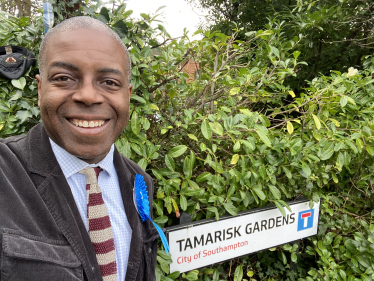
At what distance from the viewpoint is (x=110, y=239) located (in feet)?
3.26

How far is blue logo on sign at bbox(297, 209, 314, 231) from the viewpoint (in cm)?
207

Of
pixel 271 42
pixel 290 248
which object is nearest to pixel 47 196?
pixel 290 248

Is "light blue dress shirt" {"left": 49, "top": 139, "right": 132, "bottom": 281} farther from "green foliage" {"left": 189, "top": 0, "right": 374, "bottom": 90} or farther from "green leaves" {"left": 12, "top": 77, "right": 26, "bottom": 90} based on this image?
"green foliage" {"left": 189, "top": 0, "right": 374, "bottom": 90}

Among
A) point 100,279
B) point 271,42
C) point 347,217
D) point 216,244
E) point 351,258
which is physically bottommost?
point 351,258

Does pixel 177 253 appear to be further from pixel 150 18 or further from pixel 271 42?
pixel 271 42

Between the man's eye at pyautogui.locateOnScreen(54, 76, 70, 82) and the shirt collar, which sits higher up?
the man's eye at pyautogui.locateOnScreen(54, 76, 70, 82)

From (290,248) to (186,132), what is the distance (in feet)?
4.05

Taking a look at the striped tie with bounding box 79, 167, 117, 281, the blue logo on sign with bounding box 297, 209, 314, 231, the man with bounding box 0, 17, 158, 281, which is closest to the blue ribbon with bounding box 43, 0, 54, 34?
the man with bounding box 0, 17, 158, 281

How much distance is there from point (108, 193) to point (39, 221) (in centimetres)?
31

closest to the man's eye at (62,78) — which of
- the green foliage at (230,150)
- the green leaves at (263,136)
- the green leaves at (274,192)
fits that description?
the green foliage at (230,150)

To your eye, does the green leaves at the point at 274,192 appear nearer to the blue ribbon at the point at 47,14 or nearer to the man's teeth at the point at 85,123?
the man's teeth at the point at 85,123

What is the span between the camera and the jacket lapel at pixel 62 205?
892 millimetres

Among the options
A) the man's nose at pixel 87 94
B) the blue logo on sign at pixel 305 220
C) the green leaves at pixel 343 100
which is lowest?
the blue logo on sign at pixel 305 220

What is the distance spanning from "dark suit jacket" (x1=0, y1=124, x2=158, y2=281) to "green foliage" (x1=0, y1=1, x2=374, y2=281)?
0.53 metres
